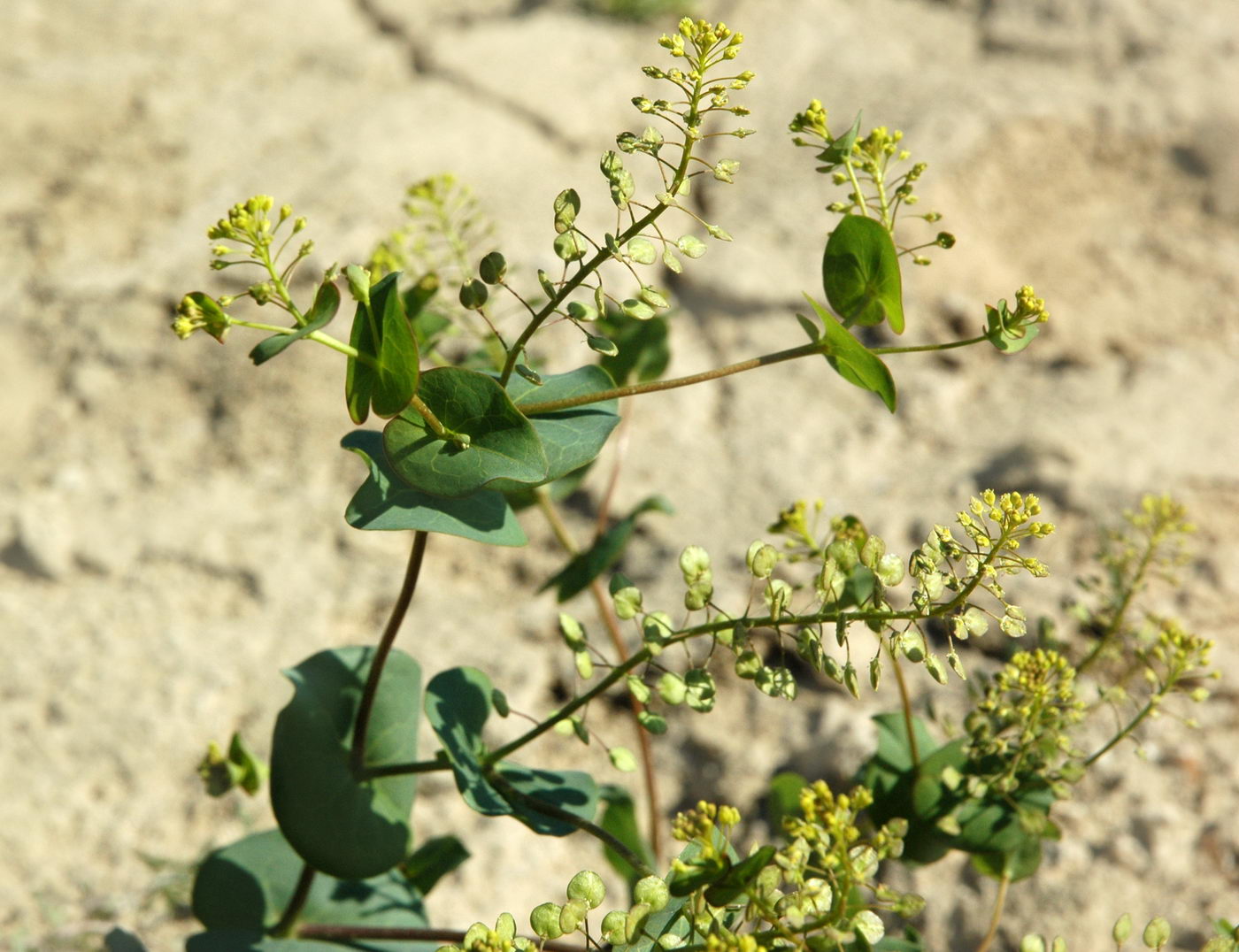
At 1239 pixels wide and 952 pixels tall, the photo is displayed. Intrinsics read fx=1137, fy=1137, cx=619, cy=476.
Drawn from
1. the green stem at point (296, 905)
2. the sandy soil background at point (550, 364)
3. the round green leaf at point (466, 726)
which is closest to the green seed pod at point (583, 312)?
the round green leaf at point (466, 726)

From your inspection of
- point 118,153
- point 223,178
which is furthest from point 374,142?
point 118,153

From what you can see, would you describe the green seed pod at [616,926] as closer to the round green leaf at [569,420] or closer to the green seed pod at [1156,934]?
the round green leaf at [569,420]

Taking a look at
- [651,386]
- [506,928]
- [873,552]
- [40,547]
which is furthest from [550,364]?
[506,928]

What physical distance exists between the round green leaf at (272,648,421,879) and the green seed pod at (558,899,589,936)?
483 millimetres

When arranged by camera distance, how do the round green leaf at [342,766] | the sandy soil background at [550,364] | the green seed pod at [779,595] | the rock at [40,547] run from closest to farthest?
the green seed pod at [779,595] → the round green leaf at [342,766] → the sandy soil background at [550,364] → the rock at [40,547]

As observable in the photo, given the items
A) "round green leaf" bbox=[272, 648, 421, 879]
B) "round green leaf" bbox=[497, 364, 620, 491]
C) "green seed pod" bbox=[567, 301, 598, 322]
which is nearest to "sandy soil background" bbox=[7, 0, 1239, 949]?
"round green leaf" bbox=[272, 648, 421, 879]

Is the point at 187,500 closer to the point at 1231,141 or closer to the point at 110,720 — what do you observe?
the point at 110,720

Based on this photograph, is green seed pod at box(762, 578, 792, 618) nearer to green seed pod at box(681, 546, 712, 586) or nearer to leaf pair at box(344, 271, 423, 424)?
green seed pod at box(681, 546, 712, 586)

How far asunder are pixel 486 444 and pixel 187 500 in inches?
71.0

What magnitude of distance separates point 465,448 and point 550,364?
5.79 feet

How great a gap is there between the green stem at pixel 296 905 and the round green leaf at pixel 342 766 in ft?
0.37

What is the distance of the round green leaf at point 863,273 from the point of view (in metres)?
1.20

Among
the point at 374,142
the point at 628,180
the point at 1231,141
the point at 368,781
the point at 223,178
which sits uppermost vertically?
the point at 1231,141

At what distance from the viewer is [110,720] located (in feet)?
7.86
